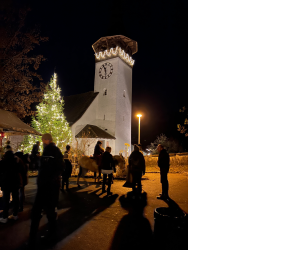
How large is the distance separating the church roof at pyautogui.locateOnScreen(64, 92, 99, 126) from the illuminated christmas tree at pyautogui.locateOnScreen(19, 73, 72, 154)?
4.87 m

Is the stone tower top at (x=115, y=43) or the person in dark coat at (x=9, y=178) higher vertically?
the stone tower top at (x=115, y=43)

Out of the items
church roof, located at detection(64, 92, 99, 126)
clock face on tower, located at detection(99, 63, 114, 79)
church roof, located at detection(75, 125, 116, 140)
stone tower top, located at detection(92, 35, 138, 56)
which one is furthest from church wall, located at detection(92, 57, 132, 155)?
stone tower top, located at detection(92, 35, 138, 56)

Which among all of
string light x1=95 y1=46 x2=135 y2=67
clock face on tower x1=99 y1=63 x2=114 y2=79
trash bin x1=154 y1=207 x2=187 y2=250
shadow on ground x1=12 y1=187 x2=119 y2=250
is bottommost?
shadow on ground x1=12 y1=187 x2=119 y2=250

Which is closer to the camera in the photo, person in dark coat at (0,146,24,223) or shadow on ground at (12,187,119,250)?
shadow on ground at (12,187,119,250)

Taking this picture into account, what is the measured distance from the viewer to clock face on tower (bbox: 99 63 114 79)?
85.1ft

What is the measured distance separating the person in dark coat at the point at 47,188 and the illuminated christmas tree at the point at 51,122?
47.5 feet

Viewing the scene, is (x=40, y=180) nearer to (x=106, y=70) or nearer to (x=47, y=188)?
(x=47, y=188)

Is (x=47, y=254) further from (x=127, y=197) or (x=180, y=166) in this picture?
(x=180, y=166)

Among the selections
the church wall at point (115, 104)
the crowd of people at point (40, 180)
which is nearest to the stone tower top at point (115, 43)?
the church wall at point (115, 104)

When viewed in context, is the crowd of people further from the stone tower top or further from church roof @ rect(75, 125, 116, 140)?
the stone tower top

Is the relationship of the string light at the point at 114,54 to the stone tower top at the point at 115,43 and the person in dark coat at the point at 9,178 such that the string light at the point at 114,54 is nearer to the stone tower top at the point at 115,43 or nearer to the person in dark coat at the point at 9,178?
the stone tower top at the point at 115,43

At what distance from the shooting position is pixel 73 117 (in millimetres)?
23703

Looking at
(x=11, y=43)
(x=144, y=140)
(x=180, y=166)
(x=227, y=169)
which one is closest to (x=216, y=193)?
(x=227, y=169)

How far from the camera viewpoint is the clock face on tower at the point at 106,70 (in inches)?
1021
